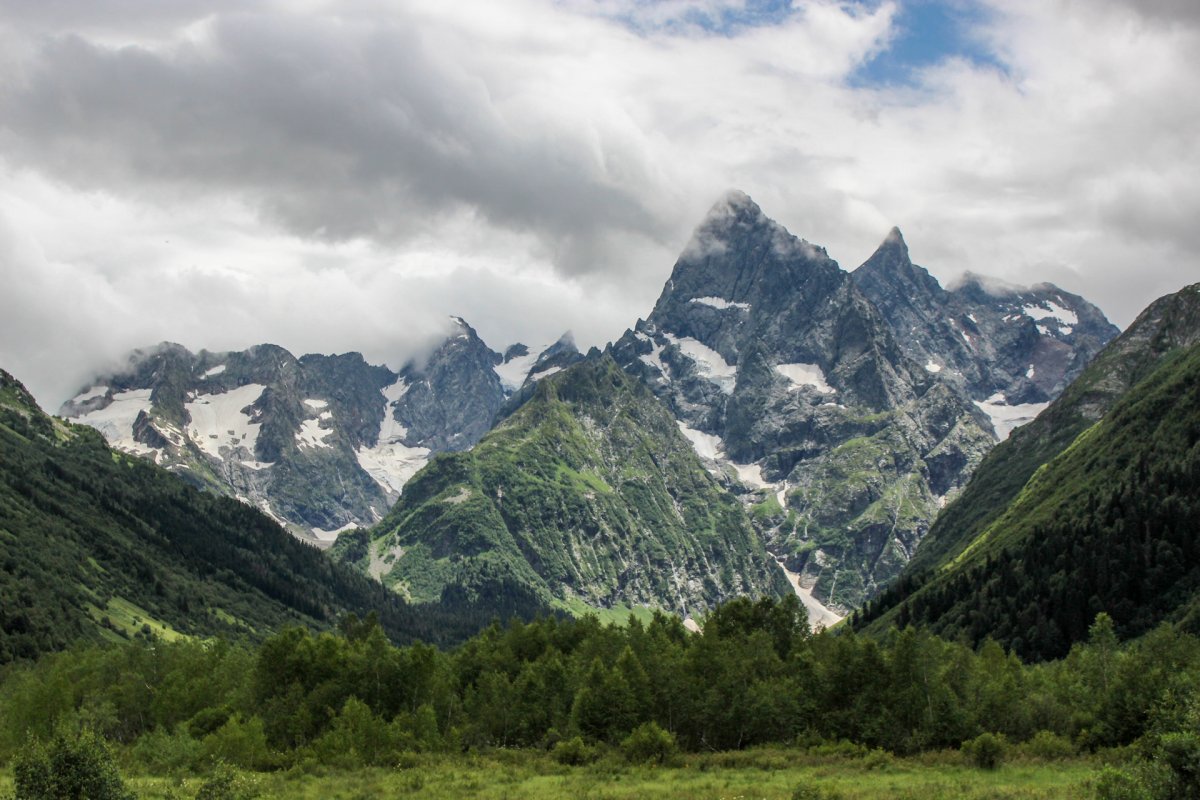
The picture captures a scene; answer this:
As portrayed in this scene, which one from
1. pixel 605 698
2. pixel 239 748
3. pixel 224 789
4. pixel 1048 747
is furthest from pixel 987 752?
pixel 239 748

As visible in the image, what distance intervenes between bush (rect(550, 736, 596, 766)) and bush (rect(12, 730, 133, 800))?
4863 centimetres

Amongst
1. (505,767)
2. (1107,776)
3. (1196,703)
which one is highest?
(1196,703)

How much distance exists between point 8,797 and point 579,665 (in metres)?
74.8

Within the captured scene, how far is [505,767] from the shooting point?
94.8 metres

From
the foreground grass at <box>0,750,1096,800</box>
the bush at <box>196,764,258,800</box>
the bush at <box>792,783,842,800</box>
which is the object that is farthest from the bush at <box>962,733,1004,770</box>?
the bush at <box>196,764,258,800</box>

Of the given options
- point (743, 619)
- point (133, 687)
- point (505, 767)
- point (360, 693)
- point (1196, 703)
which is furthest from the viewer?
point (743, 619)

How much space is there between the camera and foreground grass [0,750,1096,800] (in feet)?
244

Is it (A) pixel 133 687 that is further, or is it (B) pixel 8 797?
(A) pixel 133 687

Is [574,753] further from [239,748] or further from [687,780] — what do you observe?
[239,748]

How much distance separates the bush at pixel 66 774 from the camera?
54.9 metres

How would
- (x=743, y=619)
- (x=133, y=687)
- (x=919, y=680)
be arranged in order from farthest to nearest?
1. (x=743, y=619)
2. (x=133, y=687)
3. (x=919, y=680)

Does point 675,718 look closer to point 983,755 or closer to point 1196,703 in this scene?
point 983,755

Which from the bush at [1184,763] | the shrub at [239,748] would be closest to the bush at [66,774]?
the shrub at [239,748]

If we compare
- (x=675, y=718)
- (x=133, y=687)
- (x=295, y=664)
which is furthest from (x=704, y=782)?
(x=133, y=687)
